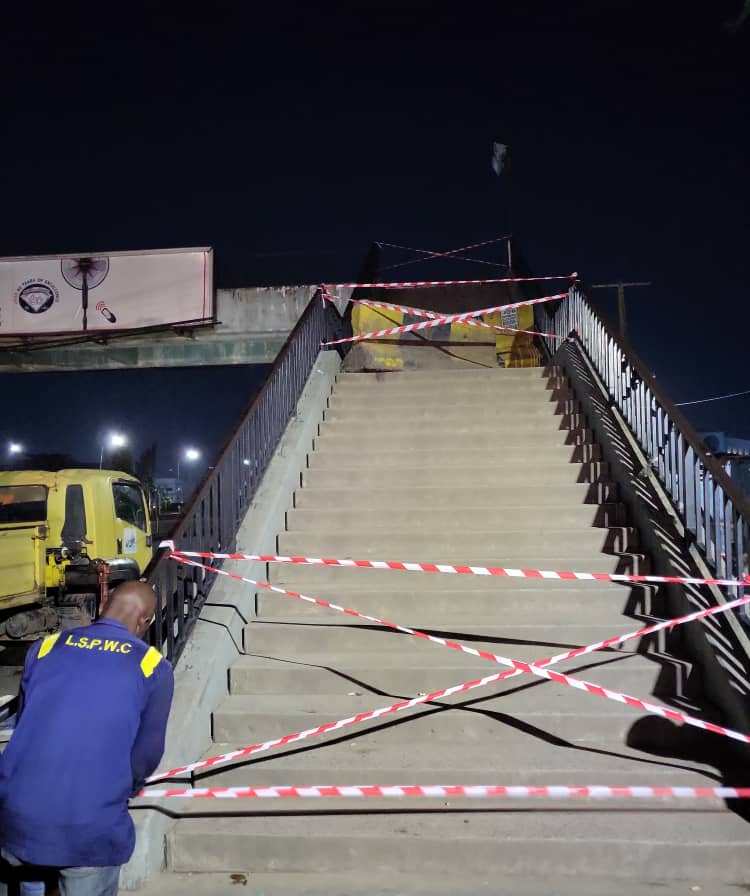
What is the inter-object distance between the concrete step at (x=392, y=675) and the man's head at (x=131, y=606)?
7.07 ft

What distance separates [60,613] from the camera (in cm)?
977

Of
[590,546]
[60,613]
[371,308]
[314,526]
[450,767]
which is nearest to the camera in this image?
[450,767]

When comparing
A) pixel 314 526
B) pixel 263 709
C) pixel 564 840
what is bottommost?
pixel 564 840

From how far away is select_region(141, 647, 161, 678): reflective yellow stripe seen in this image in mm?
2607

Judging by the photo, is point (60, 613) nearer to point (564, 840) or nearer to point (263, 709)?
point (263, 709)

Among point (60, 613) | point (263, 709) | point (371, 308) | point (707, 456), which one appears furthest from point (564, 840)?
point (371, 308)

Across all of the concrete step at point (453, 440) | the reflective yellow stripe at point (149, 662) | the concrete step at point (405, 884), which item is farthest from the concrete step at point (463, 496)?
the reflective yellow stripe at point (149, 662)

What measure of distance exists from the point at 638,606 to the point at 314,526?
2941mm

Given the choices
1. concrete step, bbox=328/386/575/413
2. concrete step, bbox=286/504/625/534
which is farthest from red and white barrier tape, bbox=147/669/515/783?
concrete step, bbox=328/386/575/413

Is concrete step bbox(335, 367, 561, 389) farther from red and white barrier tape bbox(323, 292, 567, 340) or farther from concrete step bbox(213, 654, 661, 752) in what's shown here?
concrete step bbox(213, 654, 661, 752)

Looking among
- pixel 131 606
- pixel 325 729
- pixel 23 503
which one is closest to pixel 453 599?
pixel 325 729

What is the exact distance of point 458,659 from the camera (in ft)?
16.6

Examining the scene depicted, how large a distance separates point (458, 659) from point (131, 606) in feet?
9.44

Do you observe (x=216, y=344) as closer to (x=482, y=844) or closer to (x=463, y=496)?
(x=463, y=496)
